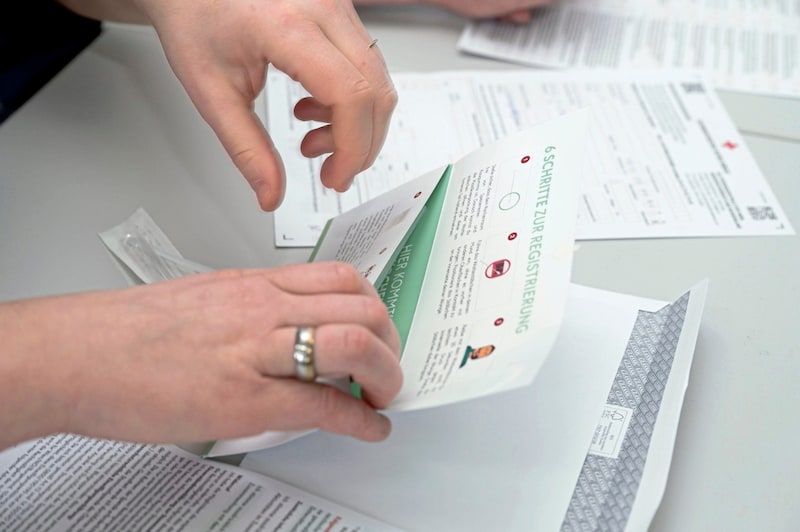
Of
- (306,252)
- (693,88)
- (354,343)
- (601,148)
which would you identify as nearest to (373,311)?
(354,343)

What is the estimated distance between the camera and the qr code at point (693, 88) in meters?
1.00

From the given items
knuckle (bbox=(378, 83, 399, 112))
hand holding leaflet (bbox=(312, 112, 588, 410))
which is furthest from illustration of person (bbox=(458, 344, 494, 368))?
knuckle (bbox=(378, 83, 399, 112))

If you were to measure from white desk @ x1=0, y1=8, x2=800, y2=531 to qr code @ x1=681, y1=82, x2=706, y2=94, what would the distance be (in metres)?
0.05

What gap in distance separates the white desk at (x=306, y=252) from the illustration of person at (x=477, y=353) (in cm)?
10

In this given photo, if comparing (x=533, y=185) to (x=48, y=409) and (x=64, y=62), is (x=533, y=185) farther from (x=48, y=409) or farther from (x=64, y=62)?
(x=64, y=62)

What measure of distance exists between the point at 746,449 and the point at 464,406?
0.21 meters

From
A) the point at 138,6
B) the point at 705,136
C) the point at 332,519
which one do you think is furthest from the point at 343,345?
the point at 705,136

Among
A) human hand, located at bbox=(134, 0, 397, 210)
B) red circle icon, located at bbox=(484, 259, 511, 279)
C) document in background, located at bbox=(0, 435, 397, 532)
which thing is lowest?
document in background, located at bbox=(0, 435, 397, 532)

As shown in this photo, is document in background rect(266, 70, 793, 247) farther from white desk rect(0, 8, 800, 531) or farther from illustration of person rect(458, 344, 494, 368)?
illustration of person rect(458, 344, 494, 368)

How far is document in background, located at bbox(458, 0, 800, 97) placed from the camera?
104 cm

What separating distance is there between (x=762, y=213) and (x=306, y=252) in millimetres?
455

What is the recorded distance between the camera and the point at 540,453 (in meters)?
0.58

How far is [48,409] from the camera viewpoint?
50 centimetres

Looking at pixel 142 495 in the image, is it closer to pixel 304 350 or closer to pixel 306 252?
pixel 304 350
